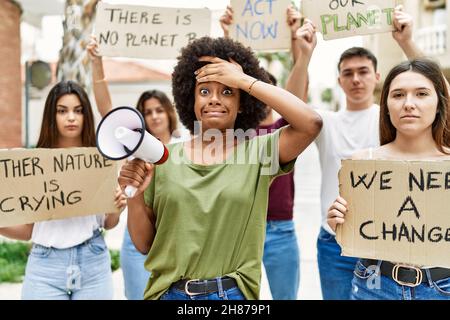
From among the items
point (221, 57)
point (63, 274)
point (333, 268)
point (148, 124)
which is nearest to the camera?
point (221, 57)

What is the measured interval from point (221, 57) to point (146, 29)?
1277 mm

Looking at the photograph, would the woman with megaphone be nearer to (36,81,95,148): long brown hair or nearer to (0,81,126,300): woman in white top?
(0,81,126,300): woman in white top

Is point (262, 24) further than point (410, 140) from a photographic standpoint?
Yes

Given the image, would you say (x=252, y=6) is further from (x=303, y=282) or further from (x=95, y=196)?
(x=303, y=282)

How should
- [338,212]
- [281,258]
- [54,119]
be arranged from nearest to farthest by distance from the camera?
[338,212] < [54,119] < [281,258]

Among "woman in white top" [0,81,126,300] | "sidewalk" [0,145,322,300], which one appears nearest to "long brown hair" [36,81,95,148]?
"woman in white top" [0,81,126,300]

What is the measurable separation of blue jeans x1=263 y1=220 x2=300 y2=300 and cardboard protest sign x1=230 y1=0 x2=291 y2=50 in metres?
1.25

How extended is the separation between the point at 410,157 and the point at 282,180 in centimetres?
151

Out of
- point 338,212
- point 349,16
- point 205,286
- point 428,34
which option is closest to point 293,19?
point 349,16

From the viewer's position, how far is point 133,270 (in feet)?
11.0

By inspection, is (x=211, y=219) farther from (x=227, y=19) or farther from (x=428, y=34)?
(x=428, y=34)

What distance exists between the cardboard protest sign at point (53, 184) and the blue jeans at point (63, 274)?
0.19 meters

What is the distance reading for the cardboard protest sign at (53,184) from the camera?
8.12 feet

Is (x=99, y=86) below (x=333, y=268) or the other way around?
the other way around
